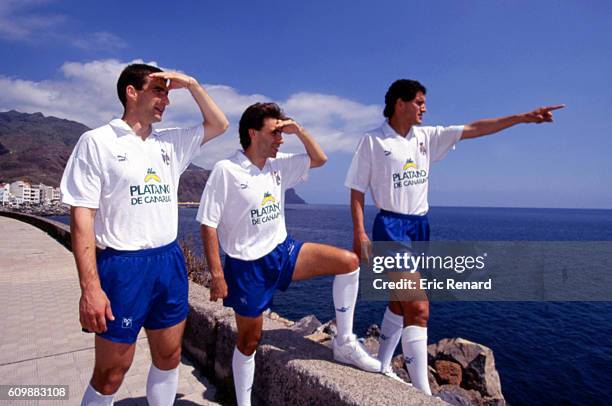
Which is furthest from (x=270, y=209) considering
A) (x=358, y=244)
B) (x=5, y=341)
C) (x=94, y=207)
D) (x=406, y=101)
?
(x=5, y=341)

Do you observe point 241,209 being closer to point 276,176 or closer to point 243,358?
point 276,176

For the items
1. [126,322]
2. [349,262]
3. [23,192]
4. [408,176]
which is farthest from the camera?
[23,192]

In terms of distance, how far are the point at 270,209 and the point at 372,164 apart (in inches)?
37.9

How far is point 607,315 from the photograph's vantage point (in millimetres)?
20797

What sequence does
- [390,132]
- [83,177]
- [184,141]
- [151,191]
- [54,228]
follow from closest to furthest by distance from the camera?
[83,177], [151,191], [184,141], [390,132], [54,228]

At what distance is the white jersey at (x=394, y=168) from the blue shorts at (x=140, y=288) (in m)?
1.61

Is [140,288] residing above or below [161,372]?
above

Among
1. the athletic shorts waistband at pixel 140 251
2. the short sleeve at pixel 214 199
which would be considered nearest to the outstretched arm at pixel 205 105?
the short sleeve at pixel 214 199

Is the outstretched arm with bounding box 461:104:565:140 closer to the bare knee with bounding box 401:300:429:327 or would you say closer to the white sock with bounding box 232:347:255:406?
the bare knee with bounding box 401:300:429:327

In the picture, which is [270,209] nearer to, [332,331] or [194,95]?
[194,95]

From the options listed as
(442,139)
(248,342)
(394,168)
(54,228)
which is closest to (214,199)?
(248,342)

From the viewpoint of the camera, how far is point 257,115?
109 inches

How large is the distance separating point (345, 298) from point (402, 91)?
176cm

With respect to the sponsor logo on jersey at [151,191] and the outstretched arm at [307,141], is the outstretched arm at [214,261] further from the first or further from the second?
the outstretched arm at [307,141]
